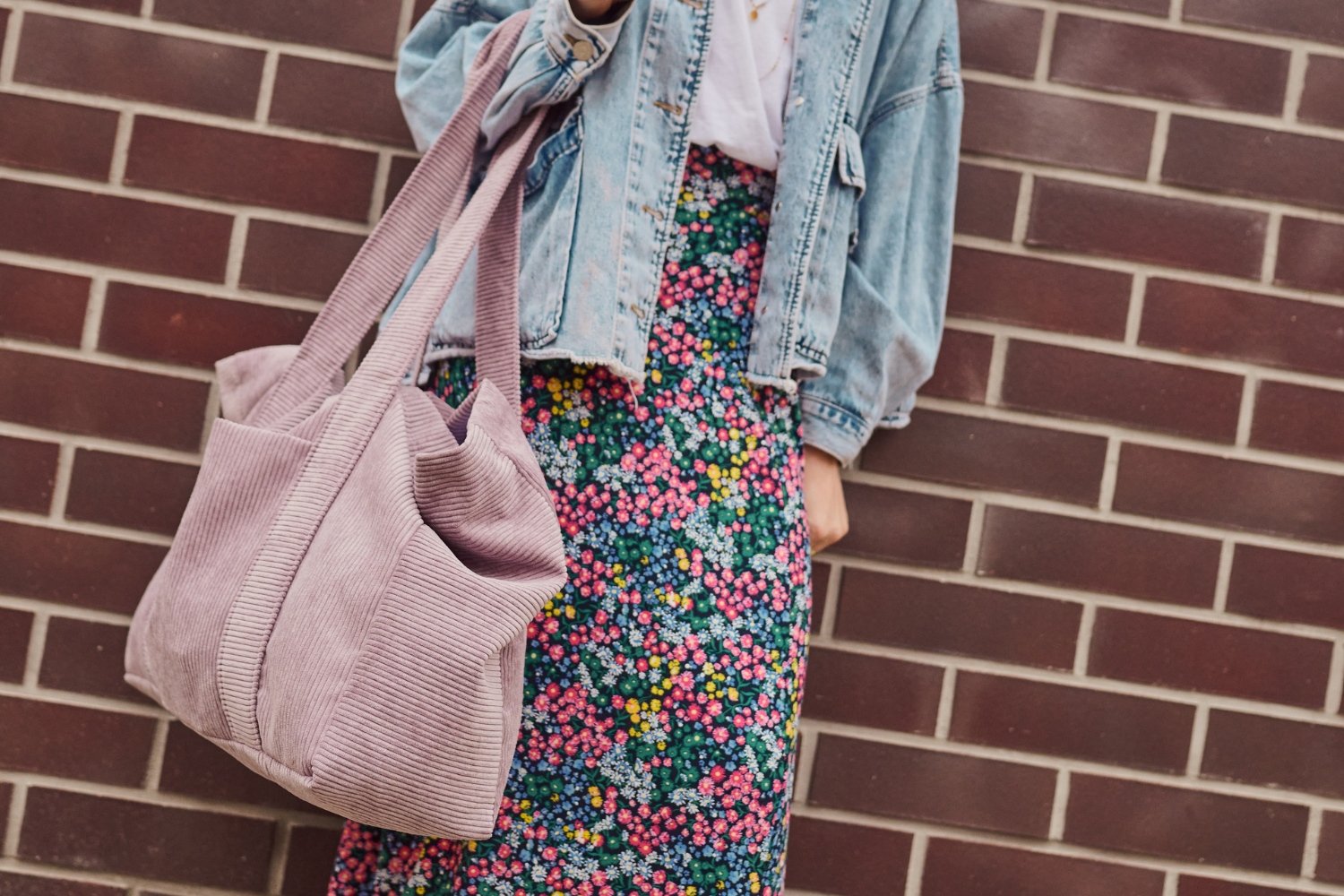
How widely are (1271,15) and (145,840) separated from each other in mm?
2111

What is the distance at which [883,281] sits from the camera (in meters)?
1.47

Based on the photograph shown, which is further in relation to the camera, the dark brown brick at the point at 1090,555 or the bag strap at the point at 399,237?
the dark brown brick at the point at 1090,555

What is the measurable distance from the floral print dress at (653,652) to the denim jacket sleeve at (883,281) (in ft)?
0.58

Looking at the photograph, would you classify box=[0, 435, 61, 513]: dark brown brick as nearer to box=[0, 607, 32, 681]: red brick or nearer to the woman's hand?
box=[0, 607, 32, 681]: red brick

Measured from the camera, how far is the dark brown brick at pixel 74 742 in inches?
67.1

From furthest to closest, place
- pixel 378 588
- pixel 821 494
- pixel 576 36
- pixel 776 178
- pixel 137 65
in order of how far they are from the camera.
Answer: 1. pixel 137 65
2. pixel 821 494
3. pixel 776 178
4. pixel 576 36
5. pixel 378 588

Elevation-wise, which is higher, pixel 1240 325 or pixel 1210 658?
pixel 1240 325

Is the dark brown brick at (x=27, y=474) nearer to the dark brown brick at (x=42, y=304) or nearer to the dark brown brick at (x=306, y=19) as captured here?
the dark brown brick at (x=42, y=304)

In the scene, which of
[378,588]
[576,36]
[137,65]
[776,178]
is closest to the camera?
[378,588]

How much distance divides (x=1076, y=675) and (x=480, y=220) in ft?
3.73

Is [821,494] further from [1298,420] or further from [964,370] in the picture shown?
[1298,420]

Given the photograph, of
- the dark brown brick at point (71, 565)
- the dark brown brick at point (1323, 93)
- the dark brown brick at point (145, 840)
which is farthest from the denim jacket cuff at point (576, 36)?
the dark brown brick at point (145, 840)

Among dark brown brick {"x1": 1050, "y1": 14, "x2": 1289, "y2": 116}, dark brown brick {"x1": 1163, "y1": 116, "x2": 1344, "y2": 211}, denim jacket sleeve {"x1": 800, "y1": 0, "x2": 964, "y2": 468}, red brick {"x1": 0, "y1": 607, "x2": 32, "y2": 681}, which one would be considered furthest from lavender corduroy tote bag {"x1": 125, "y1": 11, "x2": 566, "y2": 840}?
dark brown brick {"x1": 1163, "y1": 116, "x2": 1344, "y2": 211}

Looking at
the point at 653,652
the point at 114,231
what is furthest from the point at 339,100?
the point at 653,652
